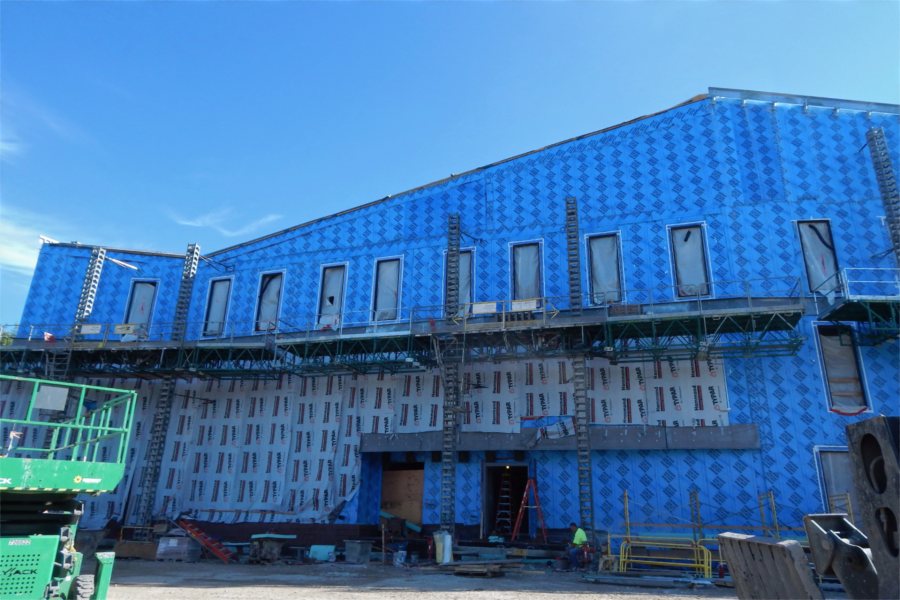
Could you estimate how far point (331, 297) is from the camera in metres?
24.0

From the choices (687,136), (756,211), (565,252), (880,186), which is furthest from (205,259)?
(880,186)

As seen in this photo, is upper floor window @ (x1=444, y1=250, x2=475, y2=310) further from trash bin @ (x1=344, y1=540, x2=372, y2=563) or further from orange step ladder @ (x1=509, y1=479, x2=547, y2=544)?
trash bin @ (x1=344, y1=540, x2=372, y2=563)

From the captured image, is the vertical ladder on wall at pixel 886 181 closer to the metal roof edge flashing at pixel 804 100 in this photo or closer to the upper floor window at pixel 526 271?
the metal roof edge flashing at pixel 804 100

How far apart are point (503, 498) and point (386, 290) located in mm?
9148

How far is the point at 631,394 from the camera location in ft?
61.6

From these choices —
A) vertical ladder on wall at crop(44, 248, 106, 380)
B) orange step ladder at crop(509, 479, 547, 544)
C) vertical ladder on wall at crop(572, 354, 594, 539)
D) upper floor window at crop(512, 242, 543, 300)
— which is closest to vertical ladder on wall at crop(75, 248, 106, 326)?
vertical ladder on wall at crop(44, 248, 106, 380)

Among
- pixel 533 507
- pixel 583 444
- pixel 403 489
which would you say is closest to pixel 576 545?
pixel 533 507

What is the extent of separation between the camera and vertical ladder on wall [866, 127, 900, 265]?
1844cm

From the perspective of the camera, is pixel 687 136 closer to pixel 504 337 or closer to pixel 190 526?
pixel 504 337

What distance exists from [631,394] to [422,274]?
29.8 feet

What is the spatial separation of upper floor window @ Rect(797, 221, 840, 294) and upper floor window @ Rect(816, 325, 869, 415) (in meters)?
1.43

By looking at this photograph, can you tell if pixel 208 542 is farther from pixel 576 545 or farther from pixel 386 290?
pixel 576 545

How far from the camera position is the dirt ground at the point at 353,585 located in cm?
1169

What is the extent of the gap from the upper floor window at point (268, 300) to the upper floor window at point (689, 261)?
16.0 metres
